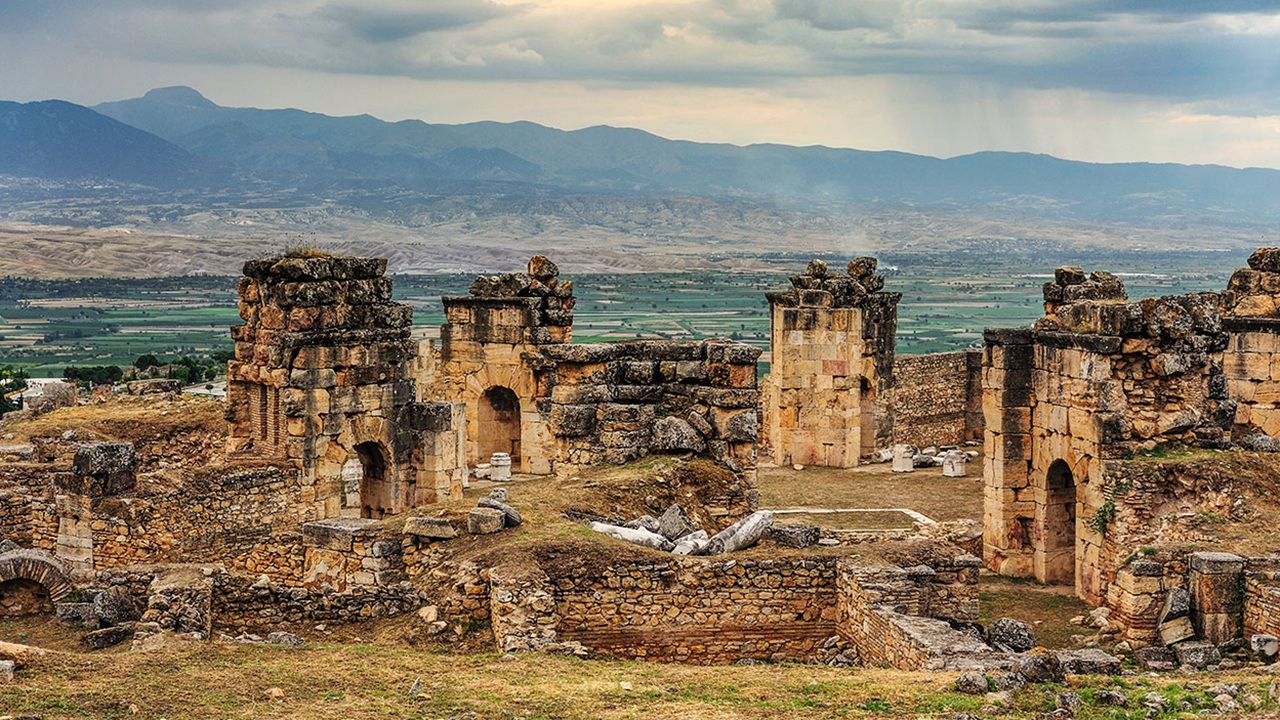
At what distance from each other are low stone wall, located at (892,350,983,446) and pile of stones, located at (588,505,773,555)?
1795cm

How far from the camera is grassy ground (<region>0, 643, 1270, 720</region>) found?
10344 mm

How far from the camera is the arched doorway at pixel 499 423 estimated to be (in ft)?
92.7

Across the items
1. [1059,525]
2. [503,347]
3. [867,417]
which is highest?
[503,347]

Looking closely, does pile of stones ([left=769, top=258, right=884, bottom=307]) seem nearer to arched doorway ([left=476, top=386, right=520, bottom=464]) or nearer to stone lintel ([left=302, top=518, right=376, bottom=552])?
arched doorway ([left=476, top=386, right=520, bottom=464])

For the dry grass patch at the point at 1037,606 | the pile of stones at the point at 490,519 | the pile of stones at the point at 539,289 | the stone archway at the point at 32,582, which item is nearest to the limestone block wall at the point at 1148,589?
the dry grass patch at the point at 1037,606

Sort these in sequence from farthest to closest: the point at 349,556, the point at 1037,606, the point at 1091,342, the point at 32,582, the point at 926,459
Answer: the point at 926,459
the point at 1037,606
the point at 1091,342
the point at 32,582
the point at 349,556

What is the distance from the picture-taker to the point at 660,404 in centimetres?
1961

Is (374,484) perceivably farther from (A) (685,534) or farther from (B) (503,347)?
(A) (685,534)

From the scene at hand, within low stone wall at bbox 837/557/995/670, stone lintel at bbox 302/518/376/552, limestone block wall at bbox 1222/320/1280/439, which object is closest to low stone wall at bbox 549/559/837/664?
low stone wall at bbox 837/557/995/670

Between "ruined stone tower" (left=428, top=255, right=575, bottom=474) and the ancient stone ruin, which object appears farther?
"ruined stone tower" (left=428, top=255, right=575, bottom=474)

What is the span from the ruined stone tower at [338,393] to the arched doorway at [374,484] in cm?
1

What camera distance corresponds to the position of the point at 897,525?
2277 cm

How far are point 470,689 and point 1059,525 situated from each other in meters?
12.1

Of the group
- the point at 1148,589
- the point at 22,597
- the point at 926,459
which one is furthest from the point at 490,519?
the point at 926,459
